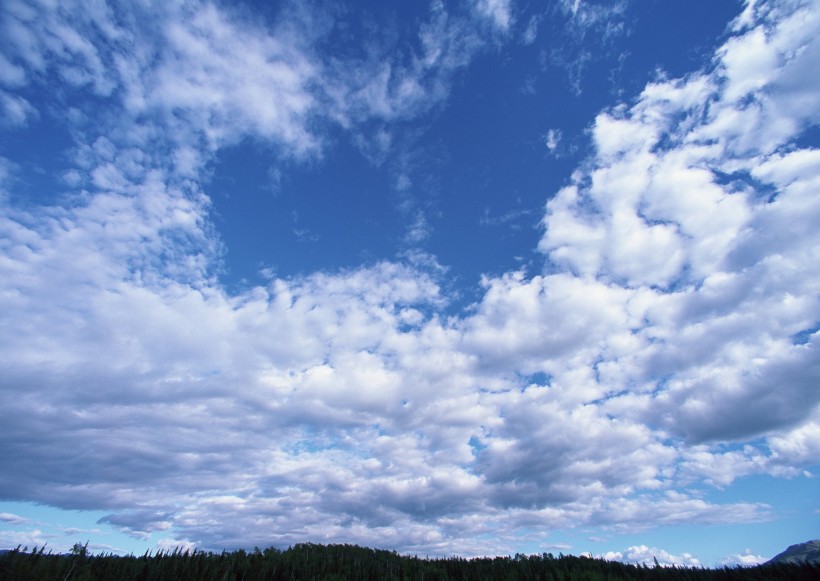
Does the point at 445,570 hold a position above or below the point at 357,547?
below

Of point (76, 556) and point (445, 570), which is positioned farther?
point (445, 570)

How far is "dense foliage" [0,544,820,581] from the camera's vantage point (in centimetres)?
5656

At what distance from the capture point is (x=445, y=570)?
3593 inches

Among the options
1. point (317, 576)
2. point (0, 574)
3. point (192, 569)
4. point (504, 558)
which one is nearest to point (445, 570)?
point (504, 558)

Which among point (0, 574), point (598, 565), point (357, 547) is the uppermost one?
point (357, 547)

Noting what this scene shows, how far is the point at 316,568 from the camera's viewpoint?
84438mm

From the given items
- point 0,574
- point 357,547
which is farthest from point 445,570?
point 0,574

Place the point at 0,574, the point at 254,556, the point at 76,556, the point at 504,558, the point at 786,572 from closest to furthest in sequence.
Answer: the point at 0,574 → the point at 786,572 → the point at 76,556 → the point at 254,556 → the point at 504,558

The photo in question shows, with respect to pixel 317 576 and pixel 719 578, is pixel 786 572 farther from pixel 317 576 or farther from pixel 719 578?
pixel 317 576

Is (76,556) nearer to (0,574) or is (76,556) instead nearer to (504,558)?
(0,574)

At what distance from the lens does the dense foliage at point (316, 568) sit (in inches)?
2227

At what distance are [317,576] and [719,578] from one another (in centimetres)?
6452

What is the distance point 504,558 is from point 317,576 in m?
48.3

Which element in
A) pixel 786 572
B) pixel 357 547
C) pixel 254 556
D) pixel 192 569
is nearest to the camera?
pixel 786 572
